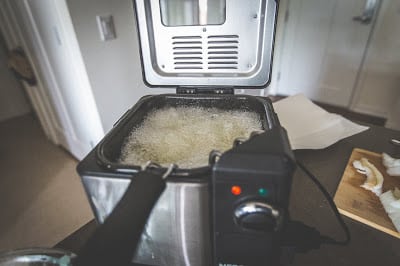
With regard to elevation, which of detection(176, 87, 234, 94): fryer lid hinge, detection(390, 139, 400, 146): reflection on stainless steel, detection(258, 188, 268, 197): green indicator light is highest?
detection(176, 87, 234, 94): fryer lid hinge

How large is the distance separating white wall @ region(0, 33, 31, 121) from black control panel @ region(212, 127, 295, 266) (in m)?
2.80

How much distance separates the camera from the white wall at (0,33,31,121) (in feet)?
7.61

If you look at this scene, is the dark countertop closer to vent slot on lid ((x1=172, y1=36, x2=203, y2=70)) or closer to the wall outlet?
vent slot on lid ((x1=172, y1=36, x2=203, y2=70))

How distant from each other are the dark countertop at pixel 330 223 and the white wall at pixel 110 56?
3.12ft

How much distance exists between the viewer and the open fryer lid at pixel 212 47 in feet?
1.50

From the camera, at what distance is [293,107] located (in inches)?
31.4

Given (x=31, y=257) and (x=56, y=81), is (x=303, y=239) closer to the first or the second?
(x=31, y=257)

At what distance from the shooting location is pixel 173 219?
0.33m

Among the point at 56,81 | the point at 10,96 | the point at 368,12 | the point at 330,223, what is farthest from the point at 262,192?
the point at 10,96

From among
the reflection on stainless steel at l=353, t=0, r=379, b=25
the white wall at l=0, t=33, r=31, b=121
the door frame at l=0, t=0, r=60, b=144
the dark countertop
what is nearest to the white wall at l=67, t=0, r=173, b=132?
the door frame at l=0, t=0, r=60, b=144

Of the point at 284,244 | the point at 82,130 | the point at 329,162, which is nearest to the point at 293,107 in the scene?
the point at 329,162

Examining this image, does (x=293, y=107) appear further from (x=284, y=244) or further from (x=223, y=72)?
(x=284, y=244)

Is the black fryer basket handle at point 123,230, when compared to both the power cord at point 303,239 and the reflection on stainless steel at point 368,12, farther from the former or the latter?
the reflection on stainless steel at point 368,12

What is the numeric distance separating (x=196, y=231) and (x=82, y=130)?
56.7 inches
